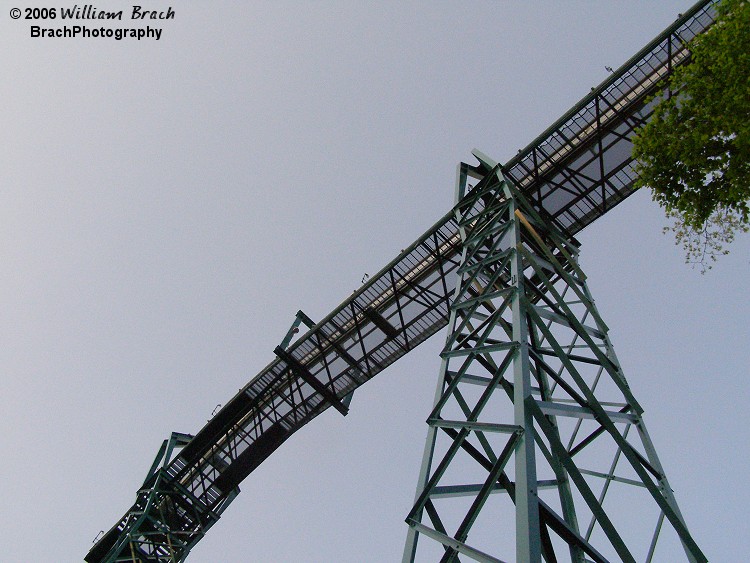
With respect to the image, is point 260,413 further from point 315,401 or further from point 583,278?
point 583,278

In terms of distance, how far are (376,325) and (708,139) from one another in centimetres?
1088

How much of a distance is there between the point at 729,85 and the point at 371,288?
35.4ft

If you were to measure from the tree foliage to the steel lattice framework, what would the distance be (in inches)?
82.3

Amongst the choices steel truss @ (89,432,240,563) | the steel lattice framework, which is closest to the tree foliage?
the steel lattice framework

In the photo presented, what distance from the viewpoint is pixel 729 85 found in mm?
8805

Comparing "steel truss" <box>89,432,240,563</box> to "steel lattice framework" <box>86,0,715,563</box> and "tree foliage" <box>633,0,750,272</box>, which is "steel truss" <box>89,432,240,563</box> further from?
"tree foliage" <box>633,0,750,272</box>

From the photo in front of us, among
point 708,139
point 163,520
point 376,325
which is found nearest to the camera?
point 708,139

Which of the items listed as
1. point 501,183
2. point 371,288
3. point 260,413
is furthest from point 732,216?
point 260,413

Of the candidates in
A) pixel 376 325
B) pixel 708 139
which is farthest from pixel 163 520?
pixel 708 139

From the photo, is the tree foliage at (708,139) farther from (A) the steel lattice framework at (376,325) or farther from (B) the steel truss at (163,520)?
(B) the steel truss at (163,520)

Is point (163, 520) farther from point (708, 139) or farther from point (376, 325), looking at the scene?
point (708, 139)

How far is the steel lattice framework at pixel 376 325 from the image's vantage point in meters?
14.1

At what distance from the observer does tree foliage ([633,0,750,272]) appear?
8625 mm

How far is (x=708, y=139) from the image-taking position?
364 inches
